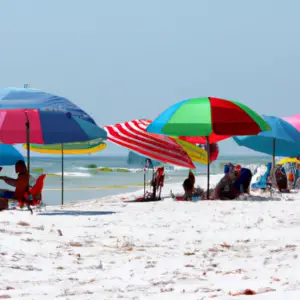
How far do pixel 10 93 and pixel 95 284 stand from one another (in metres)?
7.12

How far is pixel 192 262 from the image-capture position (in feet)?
21.8

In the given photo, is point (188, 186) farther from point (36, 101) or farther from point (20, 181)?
point (20, 181)

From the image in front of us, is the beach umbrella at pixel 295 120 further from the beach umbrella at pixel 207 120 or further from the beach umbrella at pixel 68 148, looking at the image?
the beach umbrella at pixel 68 148

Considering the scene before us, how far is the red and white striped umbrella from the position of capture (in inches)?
611

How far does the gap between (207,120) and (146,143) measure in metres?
2.18

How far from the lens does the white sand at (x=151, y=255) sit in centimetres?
510

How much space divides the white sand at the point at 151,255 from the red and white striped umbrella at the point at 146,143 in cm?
426

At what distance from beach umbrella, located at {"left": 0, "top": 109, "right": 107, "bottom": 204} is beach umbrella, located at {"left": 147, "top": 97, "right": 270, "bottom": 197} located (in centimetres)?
244

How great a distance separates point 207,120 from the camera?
13.8 metres

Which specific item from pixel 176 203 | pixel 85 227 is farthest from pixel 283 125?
pixel 85 227

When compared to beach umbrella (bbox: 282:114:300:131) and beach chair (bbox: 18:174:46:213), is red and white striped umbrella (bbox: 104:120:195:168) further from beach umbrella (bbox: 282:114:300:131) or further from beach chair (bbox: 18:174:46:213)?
beach umbrella (bbox: 282:114:300:131)

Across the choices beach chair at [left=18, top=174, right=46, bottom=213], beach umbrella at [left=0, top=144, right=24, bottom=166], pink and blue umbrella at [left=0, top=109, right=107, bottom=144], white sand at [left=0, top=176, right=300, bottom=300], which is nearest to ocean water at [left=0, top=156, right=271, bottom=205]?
beach umbrella at [left=0, top=144, right=24, bottom=166]

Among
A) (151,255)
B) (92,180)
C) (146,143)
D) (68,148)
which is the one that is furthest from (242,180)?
(92,180)

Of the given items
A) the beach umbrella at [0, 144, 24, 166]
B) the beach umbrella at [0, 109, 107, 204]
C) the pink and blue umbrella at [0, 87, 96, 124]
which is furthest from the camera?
the beach umbrella at [0, 144, 24, 166]
